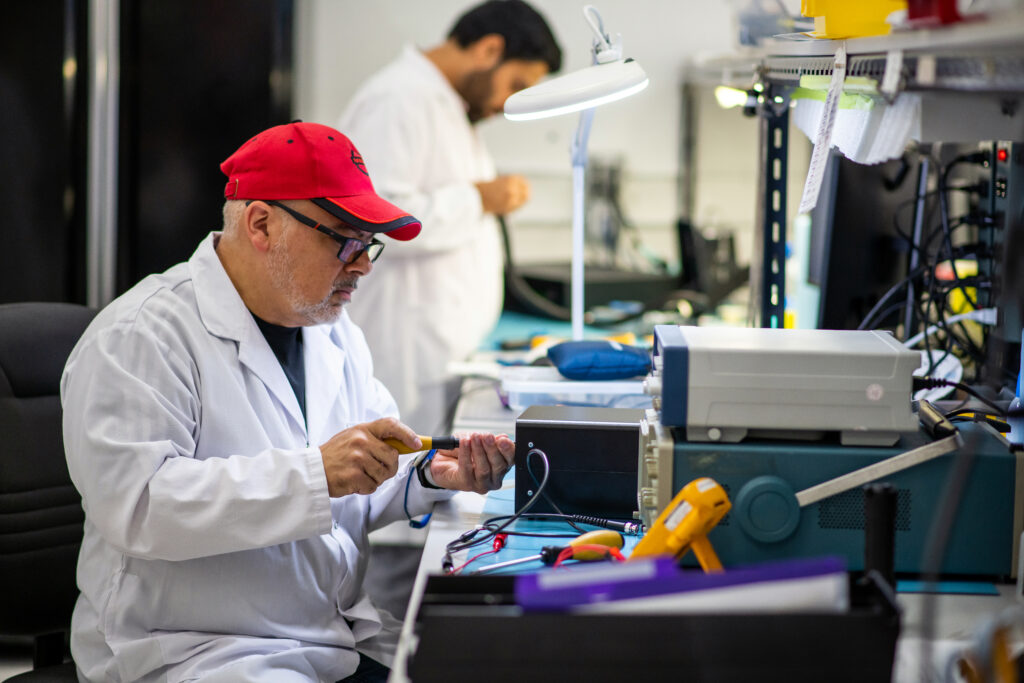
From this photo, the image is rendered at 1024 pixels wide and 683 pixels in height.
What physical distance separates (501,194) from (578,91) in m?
1.21

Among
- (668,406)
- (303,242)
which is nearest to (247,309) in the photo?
(303,242)

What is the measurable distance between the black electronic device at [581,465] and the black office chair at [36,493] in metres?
0.73

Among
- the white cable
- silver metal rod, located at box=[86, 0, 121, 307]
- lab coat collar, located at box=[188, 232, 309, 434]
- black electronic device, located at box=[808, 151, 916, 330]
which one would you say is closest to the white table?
lab coat collar, located at box=[188, 232, 309, 434]

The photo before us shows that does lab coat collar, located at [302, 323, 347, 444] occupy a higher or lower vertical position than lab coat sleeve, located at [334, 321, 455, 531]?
higher

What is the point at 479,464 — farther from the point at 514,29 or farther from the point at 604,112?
the point at 604,112

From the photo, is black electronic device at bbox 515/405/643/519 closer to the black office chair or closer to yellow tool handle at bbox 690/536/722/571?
yellow tool handle at bbox 690/536/722/571

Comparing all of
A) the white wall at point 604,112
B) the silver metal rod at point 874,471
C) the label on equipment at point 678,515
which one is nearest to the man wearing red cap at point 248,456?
the label on equipment at point 678,515

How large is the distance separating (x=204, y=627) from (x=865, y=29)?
116cm

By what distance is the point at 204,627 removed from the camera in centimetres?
133

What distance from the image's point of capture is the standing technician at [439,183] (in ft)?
8.88

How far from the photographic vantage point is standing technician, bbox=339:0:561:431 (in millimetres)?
2707

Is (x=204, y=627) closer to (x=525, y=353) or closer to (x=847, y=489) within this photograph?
(x=847, y=489)

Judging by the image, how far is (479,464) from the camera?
58.2 inches

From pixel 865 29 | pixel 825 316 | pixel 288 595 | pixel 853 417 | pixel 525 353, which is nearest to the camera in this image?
pixel 853 417
